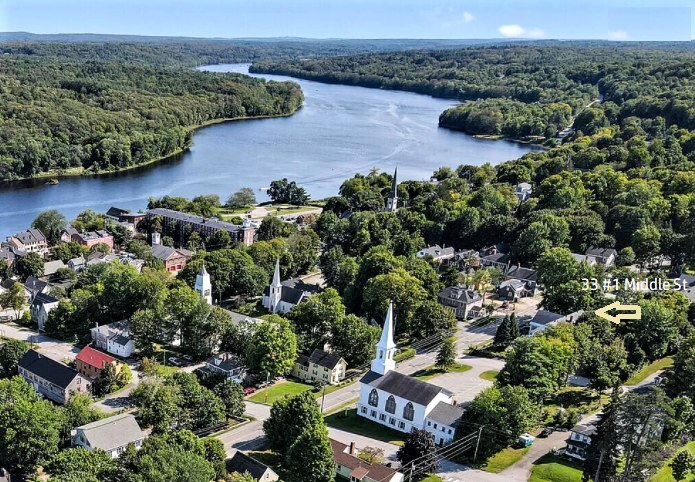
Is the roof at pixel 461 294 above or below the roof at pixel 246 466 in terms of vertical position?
above

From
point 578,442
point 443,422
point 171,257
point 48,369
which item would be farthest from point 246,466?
point 171,257

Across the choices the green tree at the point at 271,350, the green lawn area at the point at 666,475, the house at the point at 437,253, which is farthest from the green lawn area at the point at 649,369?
the house at the point at 437,253

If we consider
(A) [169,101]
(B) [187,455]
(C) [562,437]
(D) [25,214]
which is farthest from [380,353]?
(A) [169,101]

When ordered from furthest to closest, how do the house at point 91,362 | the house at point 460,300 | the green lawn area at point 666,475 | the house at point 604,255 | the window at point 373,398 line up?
the house at point 604,255, the house at point 460,300, the house at point 91,362, the window at point 373,398, the green lawn area at point 666,475

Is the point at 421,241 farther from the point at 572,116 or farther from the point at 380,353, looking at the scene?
the point at 572,116

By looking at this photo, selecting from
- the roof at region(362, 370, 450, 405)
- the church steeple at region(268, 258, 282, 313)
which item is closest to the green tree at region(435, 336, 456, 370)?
the roof at region(362, 370, 450, 405)

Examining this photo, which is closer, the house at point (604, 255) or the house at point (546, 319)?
the house at point (546, 319)

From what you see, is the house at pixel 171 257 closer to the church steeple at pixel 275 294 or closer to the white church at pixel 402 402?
the church steeple at pixel 275 294
